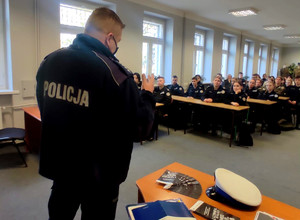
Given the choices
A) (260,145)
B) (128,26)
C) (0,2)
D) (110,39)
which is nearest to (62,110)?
(110,39)

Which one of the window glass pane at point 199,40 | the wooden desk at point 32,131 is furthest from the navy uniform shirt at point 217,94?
the window glass pane at point 199,40

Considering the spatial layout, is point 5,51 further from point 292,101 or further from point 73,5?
point 292,101

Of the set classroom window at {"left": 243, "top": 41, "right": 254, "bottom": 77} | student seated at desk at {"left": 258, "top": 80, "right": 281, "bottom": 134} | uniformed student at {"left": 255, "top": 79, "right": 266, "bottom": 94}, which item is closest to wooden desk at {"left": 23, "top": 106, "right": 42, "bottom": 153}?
student seated at desk at {"left": 258, "top": 80, "right": 281, "bottom": 134}

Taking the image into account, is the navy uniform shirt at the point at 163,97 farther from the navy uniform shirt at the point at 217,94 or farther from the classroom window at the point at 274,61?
the classroom window at the point at 274,61

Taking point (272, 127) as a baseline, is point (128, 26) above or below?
above

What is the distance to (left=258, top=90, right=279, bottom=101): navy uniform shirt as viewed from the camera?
532 cm

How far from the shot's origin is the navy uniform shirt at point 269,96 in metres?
5.32

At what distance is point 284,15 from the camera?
681cm

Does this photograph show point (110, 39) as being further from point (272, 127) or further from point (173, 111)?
point (272, 127)

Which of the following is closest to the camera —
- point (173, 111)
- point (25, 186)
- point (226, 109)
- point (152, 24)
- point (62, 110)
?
point (62, 110)

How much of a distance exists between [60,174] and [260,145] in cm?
420

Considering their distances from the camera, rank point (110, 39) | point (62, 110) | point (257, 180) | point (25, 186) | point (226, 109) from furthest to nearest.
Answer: point (226, 109)
point (257, 180)
point (25, 186)
point (110, 39)
point (62, 110)

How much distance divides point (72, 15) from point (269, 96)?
4.90 m

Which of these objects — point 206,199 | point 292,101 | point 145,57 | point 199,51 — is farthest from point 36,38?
point 292,101
